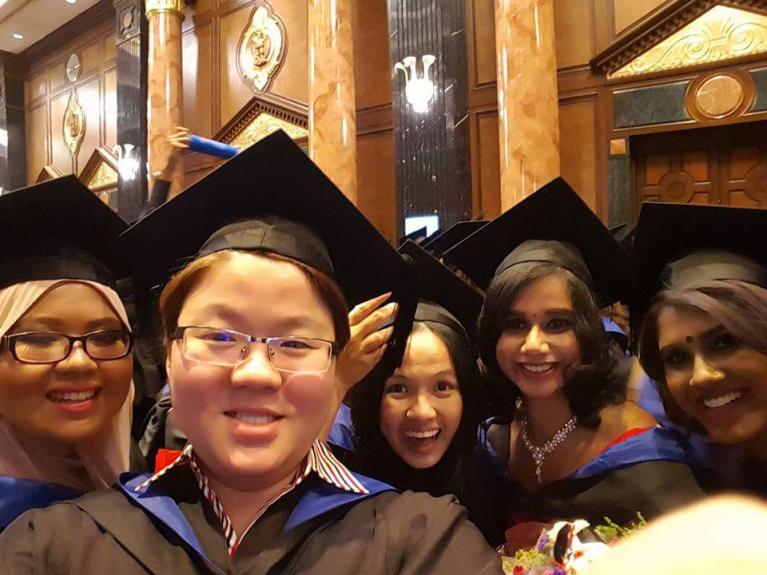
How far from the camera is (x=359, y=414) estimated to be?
2.08 meters

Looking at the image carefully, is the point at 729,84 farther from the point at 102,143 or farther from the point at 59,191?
the point at 102,143

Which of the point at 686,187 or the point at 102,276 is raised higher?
the point at 686,187

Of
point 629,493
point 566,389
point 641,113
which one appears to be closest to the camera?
point 629,493

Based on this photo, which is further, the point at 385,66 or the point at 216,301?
the point at 385,66

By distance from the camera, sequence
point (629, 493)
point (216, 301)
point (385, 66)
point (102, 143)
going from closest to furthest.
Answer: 1. point (216, 301)
2. point (629, 493)
3. point (385, 66)
4. point (102, 143)

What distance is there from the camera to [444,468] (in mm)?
2055

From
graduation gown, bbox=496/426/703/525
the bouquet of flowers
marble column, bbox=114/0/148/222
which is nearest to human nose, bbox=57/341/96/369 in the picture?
the bouquet of flowers

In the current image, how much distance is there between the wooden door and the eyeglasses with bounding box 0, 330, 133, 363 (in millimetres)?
5829

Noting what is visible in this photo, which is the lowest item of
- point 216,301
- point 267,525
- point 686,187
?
point 267,525

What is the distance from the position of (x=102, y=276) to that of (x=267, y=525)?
790 millimetres

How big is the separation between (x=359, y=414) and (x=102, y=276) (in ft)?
2.95

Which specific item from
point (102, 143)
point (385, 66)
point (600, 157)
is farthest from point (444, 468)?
point (102, 143)

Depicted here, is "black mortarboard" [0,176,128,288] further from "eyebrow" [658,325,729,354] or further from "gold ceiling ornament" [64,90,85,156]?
"gold ceiling ornament" [64,90,85,156]

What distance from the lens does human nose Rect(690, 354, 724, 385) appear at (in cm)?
152
